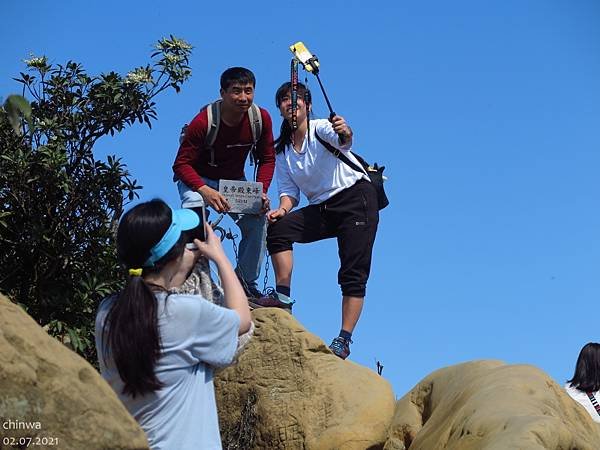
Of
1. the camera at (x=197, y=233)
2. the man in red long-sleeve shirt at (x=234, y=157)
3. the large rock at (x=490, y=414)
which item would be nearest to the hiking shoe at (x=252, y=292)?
the man in red long-sleeve shirt at (x=234, y=157)

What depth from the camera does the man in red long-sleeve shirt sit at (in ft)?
27.2

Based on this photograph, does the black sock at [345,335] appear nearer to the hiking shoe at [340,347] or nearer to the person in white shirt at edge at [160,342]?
the hiking shoe at [340,347]

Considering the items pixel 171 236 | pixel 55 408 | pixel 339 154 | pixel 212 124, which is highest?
pixel 212 124

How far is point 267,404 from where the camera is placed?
8.06m

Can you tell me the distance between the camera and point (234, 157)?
335 inches

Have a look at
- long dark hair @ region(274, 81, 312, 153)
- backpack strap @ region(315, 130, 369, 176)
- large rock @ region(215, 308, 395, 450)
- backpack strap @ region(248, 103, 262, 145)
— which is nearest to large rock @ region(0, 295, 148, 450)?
large rock @ region(215, 308, 395, 450)

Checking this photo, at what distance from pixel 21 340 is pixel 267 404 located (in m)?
4.37

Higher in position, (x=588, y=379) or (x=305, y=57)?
(x=305, y=57)

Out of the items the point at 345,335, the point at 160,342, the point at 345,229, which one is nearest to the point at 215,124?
the point at 345,229

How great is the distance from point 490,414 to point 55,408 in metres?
3.99

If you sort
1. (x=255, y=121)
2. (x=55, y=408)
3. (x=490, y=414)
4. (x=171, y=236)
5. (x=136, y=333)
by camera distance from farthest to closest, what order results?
(x=255, y=121) < (x=490, y=414) < (x=171, y=236) < (x=136, y=333) < (x=55, y=408)

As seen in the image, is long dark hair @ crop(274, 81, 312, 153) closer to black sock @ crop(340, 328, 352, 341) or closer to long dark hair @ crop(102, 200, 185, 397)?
black sock @ crop(340, 328, 352, 341)

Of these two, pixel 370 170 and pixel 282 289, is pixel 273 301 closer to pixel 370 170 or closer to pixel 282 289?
pixel 282 289

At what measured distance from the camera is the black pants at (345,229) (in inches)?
334
